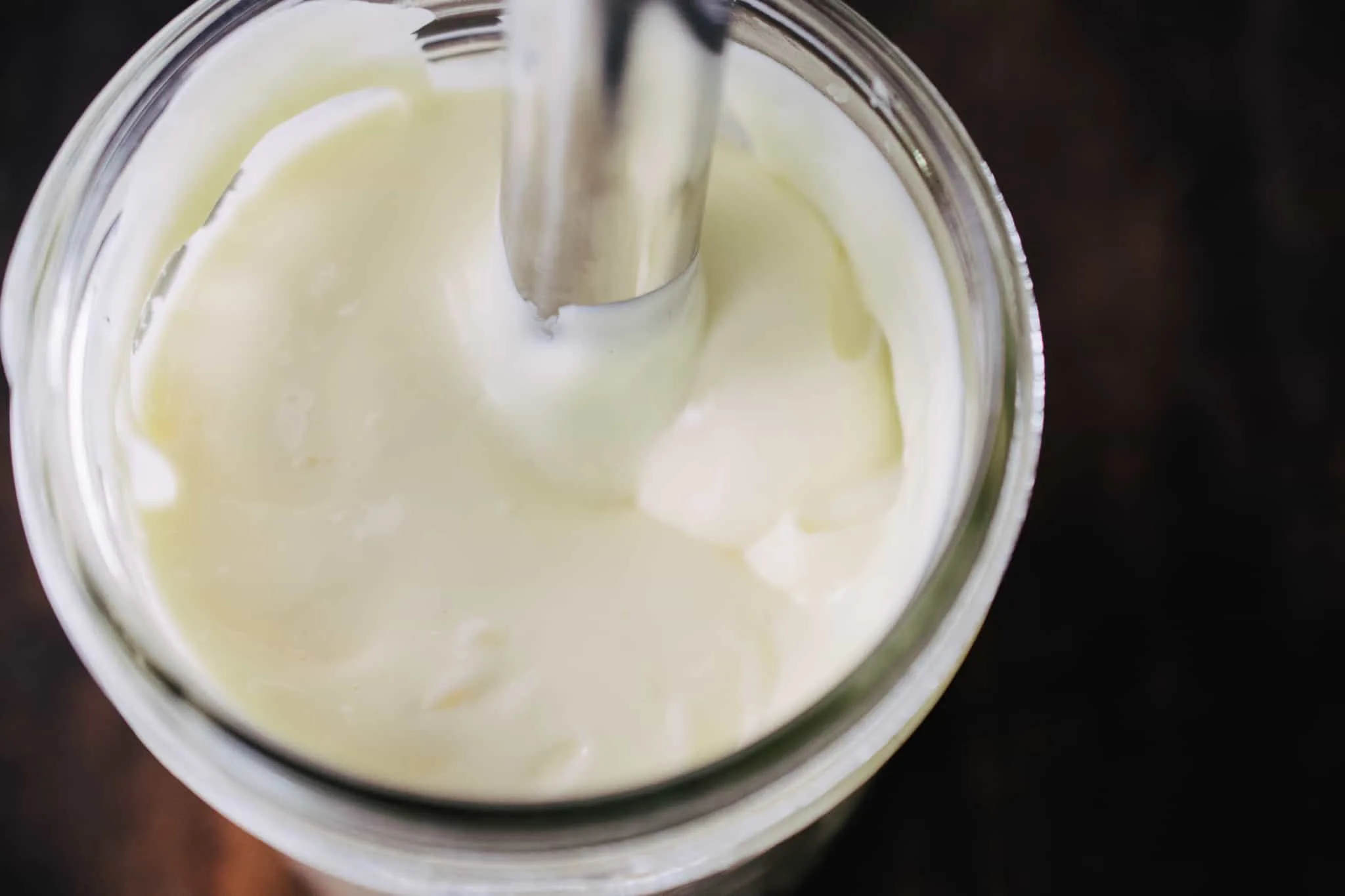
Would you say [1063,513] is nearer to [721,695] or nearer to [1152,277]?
[1152,277]

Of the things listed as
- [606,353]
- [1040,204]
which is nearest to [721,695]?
[606,353]

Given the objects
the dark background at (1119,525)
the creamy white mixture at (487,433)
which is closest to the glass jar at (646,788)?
the creamy white mixture at (487,433)

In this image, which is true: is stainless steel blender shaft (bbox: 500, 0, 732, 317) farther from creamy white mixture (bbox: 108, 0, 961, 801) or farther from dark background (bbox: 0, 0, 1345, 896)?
dark background (bbox: 0, 0, 1345, 896)

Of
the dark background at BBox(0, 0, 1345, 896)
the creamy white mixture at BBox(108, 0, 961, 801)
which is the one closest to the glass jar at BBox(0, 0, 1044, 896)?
the creamy white mixture at BBox(108, 0, 961, 801)

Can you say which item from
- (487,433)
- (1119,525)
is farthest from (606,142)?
(1119,525)

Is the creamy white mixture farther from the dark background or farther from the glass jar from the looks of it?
the dark background

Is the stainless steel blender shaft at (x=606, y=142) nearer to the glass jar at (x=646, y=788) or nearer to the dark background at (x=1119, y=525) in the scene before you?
the glass jar at (x=646, y=788)

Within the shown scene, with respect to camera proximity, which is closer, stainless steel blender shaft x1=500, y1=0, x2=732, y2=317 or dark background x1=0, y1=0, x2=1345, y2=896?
stainless steel blender shaft x1=500, y1=0, x2=732, y2=317
